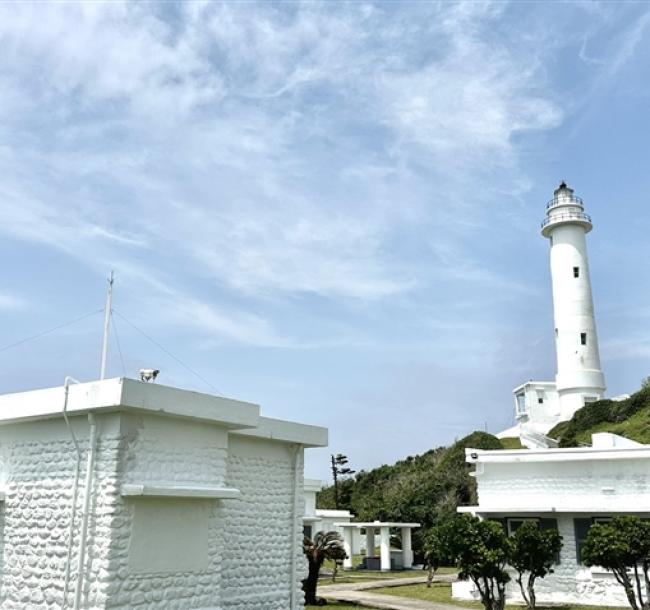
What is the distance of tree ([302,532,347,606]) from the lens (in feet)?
63.6

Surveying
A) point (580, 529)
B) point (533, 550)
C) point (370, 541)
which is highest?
point (580, 529)

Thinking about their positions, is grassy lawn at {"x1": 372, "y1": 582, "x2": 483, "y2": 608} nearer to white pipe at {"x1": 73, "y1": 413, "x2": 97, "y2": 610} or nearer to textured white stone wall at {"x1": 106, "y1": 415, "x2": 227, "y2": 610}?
textured white stone wall at {"x1": 106, "y1": 415, "x2": 227, "y2": 610}

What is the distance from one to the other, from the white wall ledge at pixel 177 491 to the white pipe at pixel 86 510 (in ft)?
1.73

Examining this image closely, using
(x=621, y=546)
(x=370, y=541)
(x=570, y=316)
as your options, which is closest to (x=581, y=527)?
(x=621, y=546)

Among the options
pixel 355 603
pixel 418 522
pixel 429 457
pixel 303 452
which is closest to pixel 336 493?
pixel 429 457

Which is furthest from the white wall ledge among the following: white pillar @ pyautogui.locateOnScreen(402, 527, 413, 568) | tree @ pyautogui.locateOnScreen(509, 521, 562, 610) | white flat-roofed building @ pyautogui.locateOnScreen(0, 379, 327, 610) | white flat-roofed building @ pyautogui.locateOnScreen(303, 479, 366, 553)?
white pillar @ pyautogui.locateOnScreen(402, 527, 413, 568)

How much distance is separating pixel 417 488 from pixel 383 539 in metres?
6.08

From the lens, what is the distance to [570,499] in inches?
811

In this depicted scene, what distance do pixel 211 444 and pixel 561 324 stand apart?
3767 cm

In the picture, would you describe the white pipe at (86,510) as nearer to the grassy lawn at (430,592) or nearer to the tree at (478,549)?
the tree at (478,549)

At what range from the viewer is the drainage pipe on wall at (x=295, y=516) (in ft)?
41.5

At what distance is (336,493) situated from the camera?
5191 centimetres

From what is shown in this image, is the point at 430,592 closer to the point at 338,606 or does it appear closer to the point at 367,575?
the point at 338,606

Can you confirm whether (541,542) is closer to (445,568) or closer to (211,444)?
(211,444)
